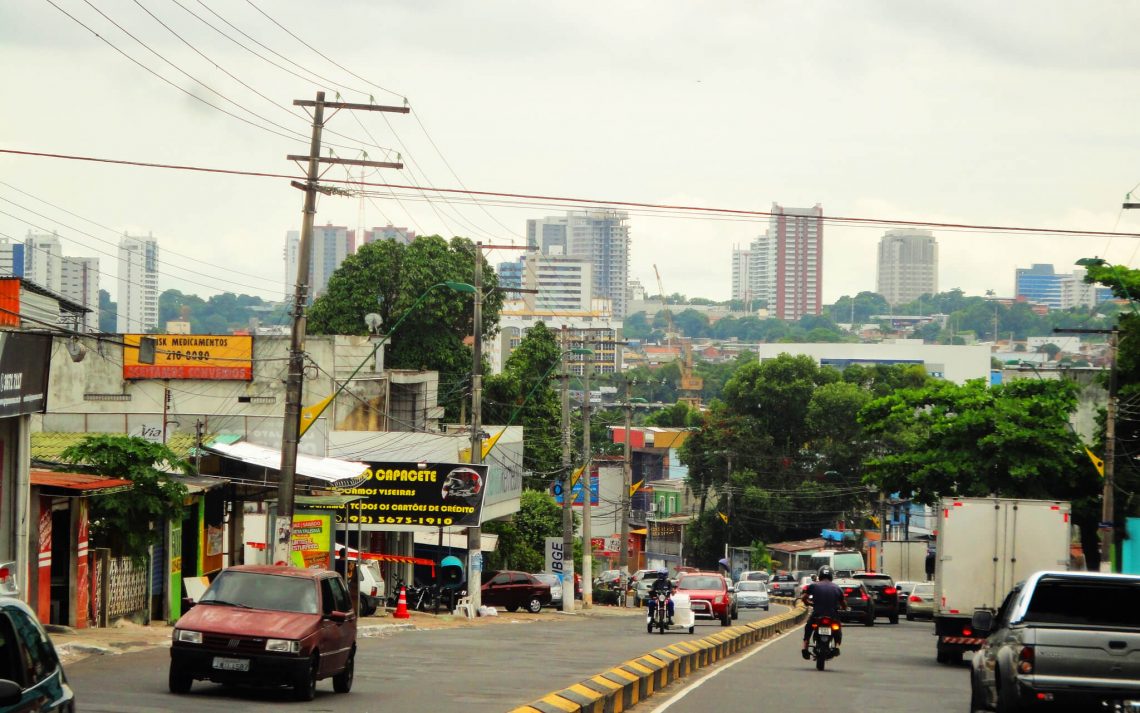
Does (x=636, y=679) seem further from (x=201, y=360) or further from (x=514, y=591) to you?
(x=201, y=360)

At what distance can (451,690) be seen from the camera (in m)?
18.1

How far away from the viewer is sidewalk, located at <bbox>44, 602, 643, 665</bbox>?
69.0 ft

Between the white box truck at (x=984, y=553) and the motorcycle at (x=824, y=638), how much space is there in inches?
123

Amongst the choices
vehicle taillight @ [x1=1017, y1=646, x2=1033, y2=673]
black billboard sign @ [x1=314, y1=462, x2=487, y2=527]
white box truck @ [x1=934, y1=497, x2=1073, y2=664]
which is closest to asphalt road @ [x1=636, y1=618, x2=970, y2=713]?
white box truck @ [x1=934, y1=497, x2=1073, y2=664]

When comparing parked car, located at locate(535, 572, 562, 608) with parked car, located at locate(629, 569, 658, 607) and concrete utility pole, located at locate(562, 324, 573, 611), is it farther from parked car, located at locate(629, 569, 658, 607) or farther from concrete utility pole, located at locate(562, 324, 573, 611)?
Result: parked car, located at locate(629, 569, 658, 607)

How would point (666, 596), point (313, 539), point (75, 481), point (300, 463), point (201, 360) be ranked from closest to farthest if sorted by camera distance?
point (75, 481) < point (313, 539) < point (666, 596) < point (300, 463) < point (201, 360)

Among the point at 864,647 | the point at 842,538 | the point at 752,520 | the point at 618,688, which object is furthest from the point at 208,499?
the point at 752,520

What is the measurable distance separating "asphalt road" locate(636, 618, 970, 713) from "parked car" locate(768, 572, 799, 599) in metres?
44.8

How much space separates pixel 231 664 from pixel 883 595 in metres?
35.1

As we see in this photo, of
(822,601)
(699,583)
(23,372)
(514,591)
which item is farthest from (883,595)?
(23,372)

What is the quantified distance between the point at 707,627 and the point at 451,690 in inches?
894

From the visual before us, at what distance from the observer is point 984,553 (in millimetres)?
27250

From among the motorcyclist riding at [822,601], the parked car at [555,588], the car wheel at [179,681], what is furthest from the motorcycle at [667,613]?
the car wheel at [179,681]

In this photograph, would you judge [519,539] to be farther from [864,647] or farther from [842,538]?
[864,647]
